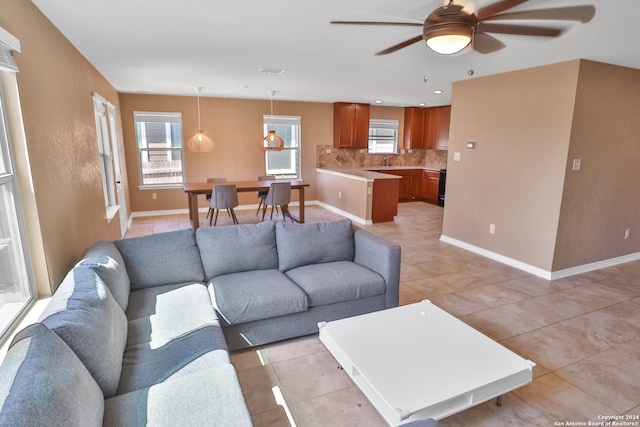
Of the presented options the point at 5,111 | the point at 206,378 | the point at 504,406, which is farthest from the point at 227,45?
the point at 504,406

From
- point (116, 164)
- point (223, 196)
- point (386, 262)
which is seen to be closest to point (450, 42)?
point (386, 262)

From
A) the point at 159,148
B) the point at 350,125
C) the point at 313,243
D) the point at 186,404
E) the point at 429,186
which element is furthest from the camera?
the point at 429,186

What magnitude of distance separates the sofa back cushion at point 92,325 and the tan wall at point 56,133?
0.53 meters

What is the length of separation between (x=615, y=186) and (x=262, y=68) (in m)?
4.20

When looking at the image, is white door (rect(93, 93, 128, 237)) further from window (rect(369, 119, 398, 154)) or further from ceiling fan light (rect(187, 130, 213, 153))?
window (rect(369, 119, 398, 154))

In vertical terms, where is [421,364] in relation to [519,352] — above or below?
above

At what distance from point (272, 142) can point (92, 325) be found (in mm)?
5701

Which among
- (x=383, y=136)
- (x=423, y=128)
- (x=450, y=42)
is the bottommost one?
(x=383, y=136)

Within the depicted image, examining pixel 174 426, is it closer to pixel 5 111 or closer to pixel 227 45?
pixel 5 111

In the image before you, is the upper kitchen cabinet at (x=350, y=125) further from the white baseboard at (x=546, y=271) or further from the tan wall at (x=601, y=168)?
the tan wall at (x=601, y=168)

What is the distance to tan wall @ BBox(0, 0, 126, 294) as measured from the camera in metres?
1.95

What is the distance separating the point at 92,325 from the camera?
4.83 ft

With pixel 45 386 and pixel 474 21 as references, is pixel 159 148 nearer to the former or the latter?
pixel 474 21

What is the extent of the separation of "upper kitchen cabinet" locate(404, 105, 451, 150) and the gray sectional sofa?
5978 millimetres
